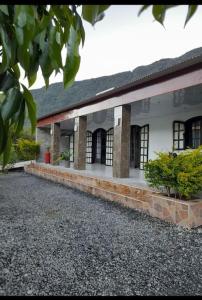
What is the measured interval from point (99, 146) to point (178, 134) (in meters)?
6.21

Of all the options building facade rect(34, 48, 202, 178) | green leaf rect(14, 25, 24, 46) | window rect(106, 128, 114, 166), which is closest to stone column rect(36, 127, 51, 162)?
building facade rect(34, 48, 202, 178)

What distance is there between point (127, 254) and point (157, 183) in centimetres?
229

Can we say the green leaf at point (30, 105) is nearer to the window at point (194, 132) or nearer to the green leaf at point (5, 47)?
the green leaf at point (5, 47)

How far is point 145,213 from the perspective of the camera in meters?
5.91

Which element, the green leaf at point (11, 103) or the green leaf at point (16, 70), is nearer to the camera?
the green leaf at point (11, 103)

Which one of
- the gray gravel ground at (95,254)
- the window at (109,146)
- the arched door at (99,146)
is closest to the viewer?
the gray gravel ground at (95,254)

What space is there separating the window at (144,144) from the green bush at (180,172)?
18.9 ft

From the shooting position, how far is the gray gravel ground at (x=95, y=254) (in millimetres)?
2742

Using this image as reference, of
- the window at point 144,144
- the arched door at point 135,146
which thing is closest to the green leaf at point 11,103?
the window at point 144,144

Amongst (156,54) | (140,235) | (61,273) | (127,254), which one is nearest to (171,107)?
(140,235)

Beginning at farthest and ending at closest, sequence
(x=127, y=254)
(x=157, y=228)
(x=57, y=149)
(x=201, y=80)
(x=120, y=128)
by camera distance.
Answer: (x=57, y=149), (x=120, y=128), (x=201, y=80), (x=157, y=228), (x=127, y=254)

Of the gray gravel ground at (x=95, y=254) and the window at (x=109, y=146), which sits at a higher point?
the window at (x=109, y=146)

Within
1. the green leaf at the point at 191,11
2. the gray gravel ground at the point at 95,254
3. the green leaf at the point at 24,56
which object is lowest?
the gray gravel ground at the point at 95,254

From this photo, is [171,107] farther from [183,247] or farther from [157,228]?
[183,247]
